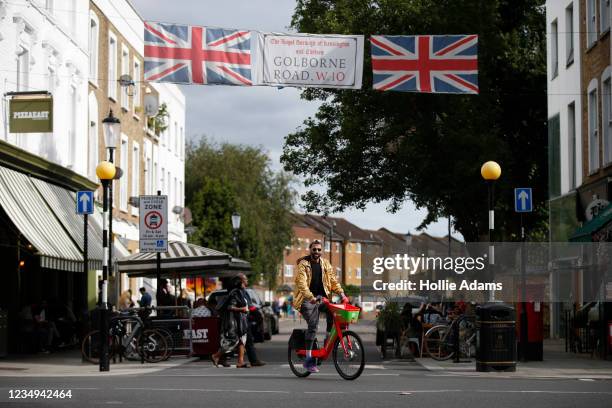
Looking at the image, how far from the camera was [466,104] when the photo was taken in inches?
1473

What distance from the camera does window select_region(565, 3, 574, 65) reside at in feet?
116

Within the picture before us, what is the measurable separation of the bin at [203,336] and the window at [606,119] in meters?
12.1

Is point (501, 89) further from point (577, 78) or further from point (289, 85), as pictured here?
point (289, 85)

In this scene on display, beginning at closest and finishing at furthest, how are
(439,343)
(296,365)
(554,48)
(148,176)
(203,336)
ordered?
(296,365) < (439,343) < (203,336) < (554,48) < (148,176)

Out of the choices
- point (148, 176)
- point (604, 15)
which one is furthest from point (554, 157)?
point (148, 176)

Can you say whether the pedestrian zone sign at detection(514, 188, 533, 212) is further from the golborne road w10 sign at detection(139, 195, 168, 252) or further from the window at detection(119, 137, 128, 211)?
the window at detection(119, 137, 128, 211)

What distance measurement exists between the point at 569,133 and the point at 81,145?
15419 millimetres

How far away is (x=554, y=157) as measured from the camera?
37406 mm

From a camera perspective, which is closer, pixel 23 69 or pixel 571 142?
pixel 23 69

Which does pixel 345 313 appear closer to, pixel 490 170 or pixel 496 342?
pixel 496 342

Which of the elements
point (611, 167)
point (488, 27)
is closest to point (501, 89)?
point (488, 27)

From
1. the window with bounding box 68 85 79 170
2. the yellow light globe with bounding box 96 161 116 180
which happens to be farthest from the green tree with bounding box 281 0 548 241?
the yellow light globe with bounding box 96 161 116 180

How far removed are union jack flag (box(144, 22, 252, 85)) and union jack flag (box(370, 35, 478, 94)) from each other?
118 inches

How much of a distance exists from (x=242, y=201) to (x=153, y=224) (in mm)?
49650
